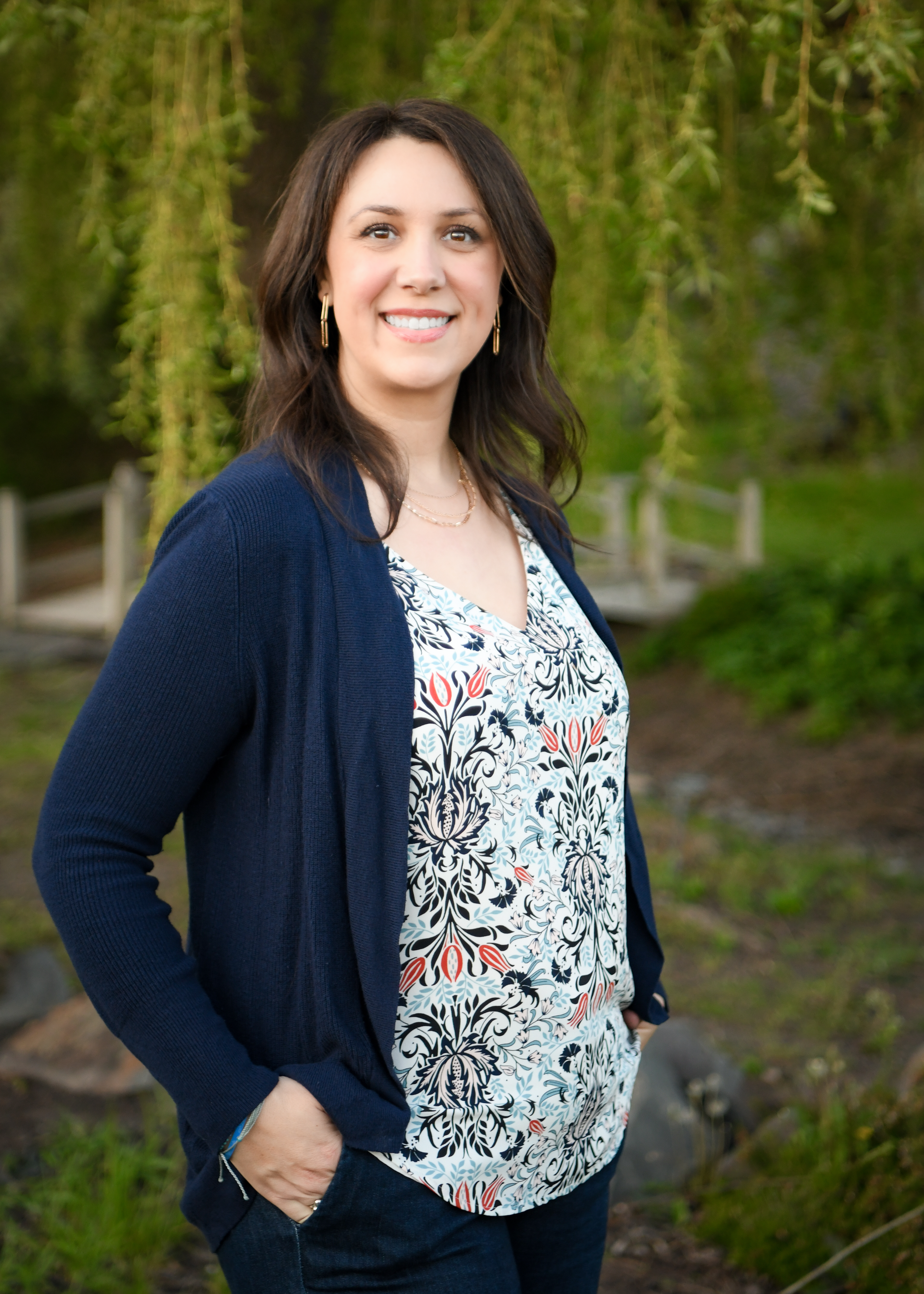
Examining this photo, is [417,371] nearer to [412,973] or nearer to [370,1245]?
[412,973]

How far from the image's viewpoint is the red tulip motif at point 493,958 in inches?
52.1

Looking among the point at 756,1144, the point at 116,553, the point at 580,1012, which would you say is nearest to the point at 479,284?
the point at 580,1012

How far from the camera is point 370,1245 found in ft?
4.12

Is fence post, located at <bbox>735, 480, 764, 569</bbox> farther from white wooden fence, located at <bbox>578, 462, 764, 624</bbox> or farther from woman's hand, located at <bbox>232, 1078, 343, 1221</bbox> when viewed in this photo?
woman's hand, located at <bbox>232, 1078, 343, 1221</bbox>

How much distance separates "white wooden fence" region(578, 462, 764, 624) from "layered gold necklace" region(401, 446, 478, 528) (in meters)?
6.23

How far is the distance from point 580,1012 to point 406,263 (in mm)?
921

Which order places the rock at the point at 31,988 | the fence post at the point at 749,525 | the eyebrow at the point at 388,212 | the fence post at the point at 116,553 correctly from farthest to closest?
the fence post at the point at 749,525, the fence post at the point at 116,553, the rock at the point at 31,988, the eyebrow at the point at 388,212

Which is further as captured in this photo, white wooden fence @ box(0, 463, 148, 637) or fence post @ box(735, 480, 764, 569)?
fence post @ box(735, 480, 764, 569)

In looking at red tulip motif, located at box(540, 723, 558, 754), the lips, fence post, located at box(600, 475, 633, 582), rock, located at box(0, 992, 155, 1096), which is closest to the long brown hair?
the lips

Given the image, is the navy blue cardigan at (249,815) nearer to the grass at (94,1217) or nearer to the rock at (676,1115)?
the grass at (94,1217)

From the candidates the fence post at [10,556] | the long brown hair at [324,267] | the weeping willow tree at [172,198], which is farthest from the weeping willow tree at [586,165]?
the fence post at [10,556]

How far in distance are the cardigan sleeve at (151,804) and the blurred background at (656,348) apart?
2.40 ft

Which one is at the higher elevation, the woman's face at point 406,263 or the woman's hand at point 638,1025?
the woman's face at point 406,263

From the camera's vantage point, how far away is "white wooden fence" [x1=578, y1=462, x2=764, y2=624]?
29.6 ft
